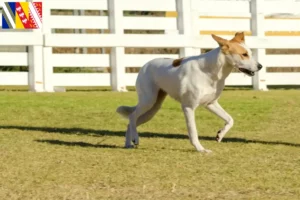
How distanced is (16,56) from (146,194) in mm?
9757

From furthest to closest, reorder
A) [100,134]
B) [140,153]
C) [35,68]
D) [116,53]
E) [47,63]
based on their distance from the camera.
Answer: [116,53] < [47,63] < [35,68] < [100,134] < [140,153]

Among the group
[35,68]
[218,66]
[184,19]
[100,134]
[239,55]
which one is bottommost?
[100,134]

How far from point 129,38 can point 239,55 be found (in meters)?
7.99

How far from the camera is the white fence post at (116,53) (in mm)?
16391

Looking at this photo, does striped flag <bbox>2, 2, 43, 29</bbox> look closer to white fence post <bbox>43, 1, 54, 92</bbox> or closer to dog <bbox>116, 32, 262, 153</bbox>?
white fence post <bbox>43, 1, 54, 92</bbox>

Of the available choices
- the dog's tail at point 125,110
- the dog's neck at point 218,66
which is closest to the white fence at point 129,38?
the dog's tail at point 125,110

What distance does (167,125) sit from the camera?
11680 mm

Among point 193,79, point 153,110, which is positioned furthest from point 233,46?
point 153,110

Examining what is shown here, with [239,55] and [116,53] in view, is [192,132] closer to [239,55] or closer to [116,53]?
[239,55]

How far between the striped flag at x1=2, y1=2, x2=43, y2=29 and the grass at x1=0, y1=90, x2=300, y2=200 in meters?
2.08

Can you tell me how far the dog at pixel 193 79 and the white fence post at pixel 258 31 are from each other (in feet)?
28.3

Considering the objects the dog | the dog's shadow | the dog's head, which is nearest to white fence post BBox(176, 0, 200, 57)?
the dog's shadow

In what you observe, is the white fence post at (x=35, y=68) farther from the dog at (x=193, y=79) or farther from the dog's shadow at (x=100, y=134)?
the dog at (x=193, y=79)

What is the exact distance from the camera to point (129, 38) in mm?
16547
